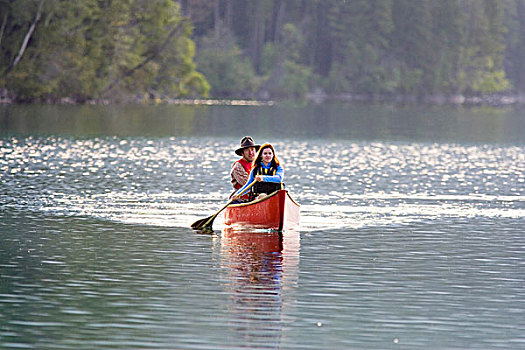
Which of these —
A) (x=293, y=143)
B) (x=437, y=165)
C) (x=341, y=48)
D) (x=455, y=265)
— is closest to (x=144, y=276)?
(x=455, y=265)

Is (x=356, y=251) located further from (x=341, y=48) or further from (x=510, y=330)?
(x=341, y=48)

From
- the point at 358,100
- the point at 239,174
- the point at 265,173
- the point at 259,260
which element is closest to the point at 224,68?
the point at 358,100

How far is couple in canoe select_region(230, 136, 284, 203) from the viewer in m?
19.9

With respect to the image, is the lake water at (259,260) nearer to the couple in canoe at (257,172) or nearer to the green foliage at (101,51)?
the couple in canoe at (257,172)

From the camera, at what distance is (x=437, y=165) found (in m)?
38.7

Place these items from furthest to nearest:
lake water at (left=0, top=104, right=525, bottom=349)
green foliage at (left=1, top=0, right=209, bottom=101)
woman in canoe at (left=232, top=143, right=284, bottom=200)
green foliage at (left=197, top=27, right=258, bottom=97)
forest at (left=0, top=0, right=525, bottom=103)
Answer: green foliage at (left=197, top=27, right=258, bottom=97)
forest at (left=0, top=0, right=525, bottom=103)
green foliage at (left=1, top=0, right=209, bottom=101)
woman in canoe at (left=232, top=143, right=284, bottom=200)
lake water at (left=0, top=104, right=525, bottom=349)

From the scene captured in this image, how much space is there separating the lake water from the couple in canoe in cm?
76

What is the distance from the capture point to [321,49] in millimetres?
152500

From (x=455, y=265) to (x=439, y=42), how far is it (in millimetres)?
141452

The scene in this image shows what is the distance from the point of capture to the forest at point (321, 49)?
96.9 meters

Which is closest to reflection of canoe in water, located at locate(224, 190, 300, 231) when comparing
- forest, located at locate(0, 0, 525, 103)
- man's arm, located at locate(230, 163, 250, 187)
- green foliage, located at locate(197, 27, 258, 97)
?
man's arm, located at locate(230, 163, 250, 187)

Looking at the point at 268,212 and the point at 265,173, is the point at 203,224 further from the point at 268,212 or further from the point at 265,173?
the point at 265,173

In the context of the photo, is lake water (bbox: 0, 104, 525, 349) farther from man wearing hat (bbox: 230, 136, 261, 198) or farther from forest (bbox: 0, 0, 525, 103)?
forest (bbox: 0, 0, 525, 103)

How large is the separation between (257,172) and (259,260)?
10.4 ft
